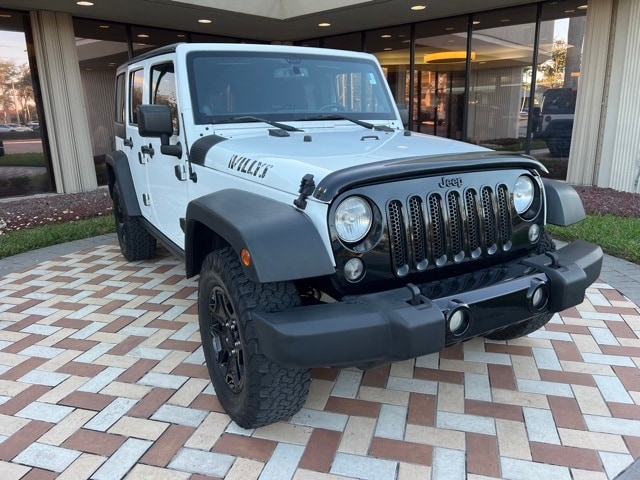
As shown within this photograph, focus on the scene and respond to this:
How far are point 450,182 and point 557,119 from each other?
8650 millimetres

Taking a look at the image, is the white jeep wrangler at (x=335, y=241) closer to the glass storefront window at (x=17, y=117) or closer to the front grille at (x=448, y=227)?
the front grille at (x=448, y=227)

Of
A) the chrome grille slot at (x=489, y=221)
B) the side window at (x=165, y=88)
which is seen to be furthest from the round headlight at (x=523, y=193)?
the side window at (x=165, y=88)

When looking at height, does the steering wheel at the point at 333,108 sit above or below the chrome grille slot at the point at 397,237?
above

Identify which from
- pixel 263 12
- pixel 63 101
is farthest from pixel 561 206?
pixel 63 101

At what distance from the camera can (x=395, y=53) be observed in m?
11.7

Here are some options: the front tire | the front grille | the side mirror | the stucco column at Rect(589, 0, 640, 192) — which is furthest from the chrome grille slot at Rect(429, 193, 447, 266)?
the stucco column at Rect(589, 0, 640, 192)

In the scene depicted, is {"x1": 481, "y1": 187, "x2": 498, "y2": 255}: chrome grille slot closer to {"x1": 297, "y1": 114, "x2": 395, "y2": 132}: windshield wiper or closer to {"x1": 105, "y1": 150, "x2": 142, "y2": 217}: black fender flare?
{"x1": 297, "y1": 114, "x2": 395, "y2": 132}: windshield wiper

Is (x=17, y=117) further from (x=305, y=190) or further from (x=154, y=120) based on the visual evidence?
A: (x=305, y=190)

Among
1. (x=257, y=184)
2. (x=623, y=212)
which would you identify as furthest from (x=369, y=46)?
(x=257, y=184)

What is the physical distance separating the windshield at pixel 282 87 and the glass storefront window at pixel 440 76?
7924 millimetres

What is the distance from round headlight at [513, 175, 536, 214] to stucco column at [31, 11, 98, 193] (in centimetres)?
896

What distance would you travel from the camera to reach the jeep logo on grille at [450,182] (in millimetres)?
2309

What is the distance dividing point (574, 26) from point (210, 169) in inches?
352

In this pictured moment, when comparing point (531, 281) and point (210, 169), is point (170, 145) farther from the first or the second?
point (531, 281)
